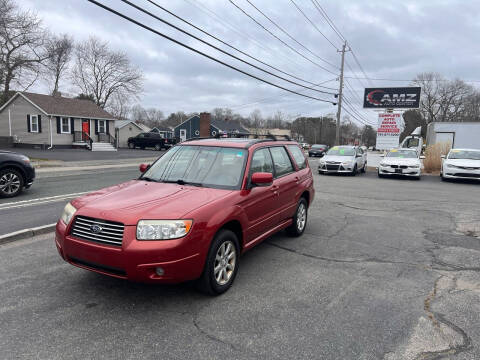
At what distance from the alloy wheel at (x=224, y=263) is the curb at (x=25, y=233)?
3.64m

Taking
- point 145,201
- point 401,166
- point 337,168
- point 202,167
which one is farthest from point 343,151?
point 145,201

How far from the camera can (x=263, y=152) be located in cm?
483

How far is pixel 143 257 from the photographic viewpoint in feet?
9.75

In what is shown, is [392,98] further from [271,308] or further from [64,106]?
[271,308]

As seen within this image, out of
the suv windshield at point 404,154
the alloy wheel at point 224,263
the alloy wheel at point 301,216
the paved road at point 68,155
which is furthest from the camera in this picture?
the paved road at point 68,155

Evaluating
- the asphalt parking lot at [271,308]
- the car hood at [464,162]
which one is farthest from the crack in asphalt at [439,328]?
the car hood at [464,162]

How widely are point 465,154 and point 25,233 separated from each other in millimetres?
17712

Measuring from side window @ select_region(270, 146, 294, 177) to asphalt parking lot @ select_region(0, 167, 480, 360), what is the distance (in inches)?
47.3

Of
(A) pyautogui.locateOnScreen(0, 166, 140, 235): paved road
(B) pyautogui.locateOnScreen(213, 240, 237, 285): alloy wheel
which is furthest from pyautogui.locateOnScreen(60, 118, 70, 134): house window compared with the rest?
(B) pyautogui.locateOnScreen(213, 240, 237, 285): alloy wheel

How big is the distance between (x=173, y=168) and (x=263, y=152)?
1.30 metres

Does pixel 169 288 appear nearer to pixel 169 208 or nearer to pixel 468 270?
pixel 169 208

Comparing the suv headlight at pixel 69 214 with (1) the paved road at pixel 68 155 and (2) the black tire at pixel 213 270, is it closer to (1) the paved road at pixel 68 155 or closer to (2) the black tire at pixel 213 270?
(2) the black tire at pixel 213 270

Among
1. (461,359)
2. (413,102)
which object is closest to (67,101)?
(413,102)

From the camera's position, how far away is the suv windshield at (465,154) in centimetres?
1559
